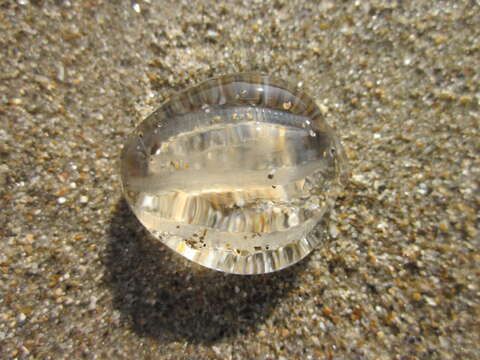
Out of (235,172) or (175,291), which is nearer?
(235,172)

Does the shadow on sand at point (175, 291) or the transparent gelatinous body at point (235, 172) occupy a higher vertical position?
the transparent gelatinous body at point (235, 172)

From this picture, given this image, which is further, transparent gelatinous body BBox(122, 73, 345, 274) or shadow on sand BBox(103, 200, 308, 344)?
shadow on sand BBox(103, 200, 308, 344)

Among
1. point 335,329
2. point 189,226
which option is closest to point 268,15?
point 189,226

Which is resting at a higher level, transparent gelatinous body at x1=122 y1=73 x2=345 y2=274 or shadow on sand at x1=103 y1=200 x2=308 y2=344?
transparent gelatinous body at x1=122 y1=73 x2=345 y2=274

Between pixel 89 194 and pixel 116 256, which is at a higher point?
pixel 89 194

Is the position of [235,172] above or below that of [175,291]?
above

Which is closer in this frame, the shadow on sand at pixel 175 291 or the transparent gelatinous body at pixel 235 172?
the transparent gelatinous body at pixel 235 172

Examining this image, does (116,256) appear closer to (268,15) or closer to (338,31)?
(268,15)

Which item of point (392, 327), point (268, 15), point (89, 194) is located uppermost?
point (268, 15)
